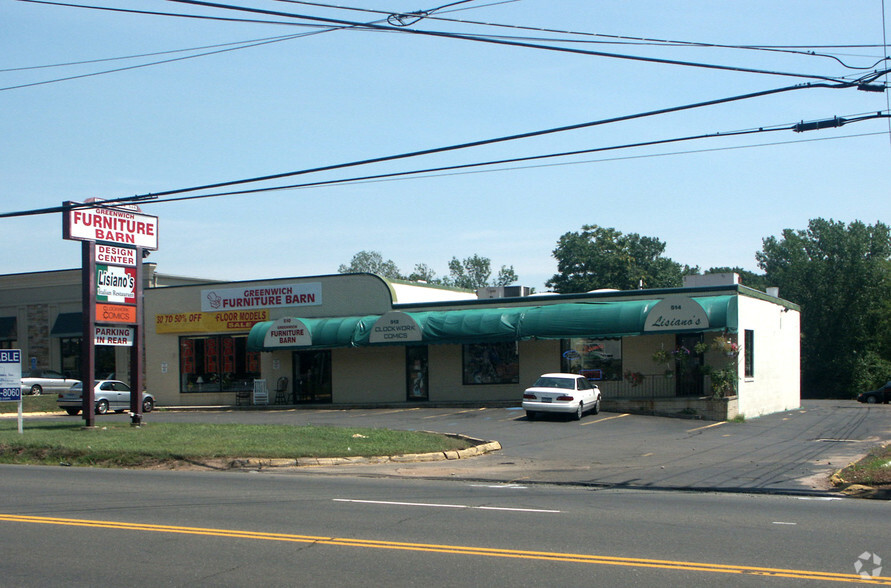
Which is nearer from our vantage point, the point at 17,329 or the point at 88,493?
the point at 88,493

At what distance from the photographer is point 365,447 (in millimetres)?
19281

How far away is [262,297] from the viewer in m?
40.2

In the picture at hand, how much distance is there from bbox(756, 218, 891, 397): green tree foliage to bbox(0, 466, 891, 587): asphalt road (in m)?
68.6

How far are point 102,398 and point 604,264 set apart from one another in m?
49.1

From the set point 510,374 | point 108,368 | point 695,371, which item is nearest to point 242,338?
point 108,368

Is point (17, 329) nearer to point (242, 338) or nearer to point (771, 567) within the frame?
point (242, 338)

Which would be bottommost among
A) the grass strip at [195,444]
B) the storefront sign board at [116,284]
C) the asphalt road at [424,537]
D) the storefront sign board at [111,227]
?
the grass strip at [195,444]

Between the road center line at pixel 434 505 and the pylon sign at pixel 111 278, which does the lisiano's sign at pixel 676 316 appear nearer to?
the pylon sign at pixel 111 278

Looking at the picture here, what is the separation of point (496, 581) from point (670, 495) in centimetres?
655

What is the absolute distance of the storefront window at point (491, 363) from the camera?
1374 inches

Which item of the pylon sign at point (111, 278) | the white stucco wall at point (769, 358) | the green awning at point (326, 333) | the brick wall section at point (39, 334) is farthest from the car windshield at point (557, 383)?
the brick wall section at point (39, 334)

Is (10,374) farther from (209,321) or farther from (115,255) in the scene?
Answer: (209,321)

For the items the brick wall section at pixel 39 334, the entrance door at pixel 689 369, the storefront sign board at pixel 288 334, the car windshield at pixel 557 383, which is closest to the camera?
the car windshield at pixel 557 383

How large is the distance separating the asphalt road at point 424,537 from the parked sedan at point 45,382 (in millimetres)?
33684
